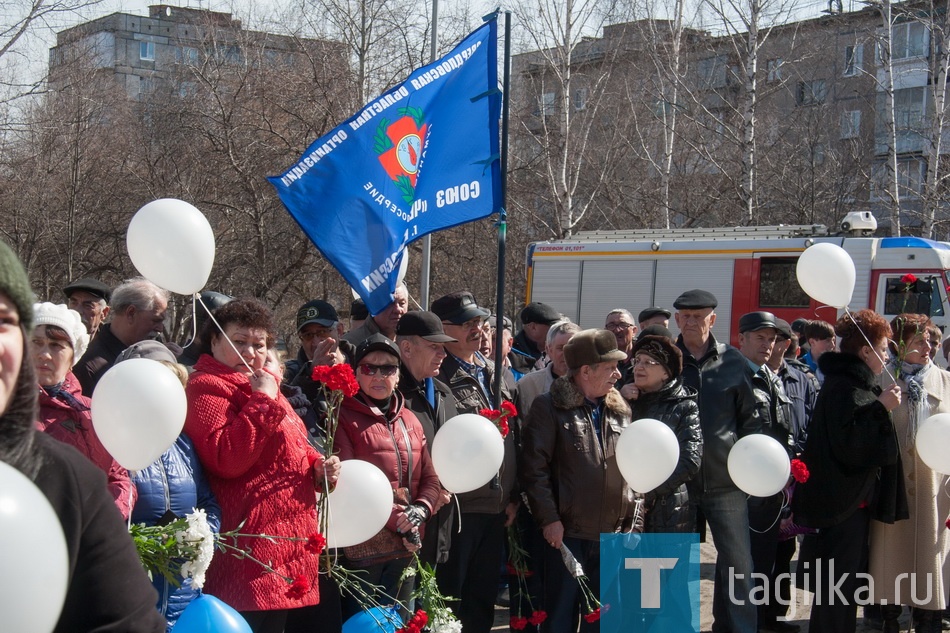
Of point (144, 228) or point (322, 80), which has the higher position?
point (322, 80)

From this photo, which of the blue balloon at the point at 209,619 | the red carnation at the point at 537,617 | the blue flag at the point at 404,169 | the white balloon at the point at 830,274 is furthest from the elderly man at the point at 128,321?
the white balloon at the point at 830,274

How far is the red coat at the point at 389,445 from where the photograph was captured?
4.45 meters

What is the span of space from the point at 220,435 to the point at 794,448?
4068mm

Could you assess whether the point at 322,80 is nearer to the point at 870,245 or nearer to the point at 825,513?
the point at 870,245

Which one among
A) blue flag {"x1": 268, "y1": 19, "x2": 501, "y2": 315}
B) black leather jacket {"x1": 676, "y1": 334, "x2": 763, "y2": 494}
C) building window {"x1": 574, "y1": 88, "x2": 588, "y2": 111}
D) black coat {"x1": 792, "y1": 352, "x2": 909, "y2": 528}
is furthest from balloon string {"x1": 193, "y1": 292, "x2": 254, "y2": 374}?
building window {"x1": 574, "y1": 88, "x2": 588, "y2": 111}

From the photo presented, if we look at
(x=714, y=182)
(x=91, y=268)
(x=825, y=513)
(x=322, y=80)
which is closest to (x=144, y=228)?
(x=825, y=513)

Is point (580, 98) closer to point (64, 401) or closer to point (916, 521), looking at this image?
point (916, 521)

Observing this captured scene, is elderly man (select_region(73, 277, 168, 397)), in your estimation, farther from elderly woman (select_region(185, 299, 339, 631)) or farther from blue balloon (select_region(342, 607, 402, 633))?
blue balloon (select_region(342, 607, 402, 633))

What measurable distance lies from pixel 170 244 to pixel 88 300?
282 centimetres

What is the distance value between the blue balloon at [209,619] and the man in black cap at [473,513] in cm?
199

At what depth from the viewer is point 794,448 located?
20.9 ft

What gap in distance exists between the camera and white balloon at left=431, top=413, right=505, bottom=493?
437cm

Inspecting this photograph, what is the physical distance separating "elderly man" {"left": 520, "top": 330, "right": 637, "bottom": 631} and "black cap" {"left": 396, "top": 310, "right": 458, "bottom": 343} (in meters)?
0.68

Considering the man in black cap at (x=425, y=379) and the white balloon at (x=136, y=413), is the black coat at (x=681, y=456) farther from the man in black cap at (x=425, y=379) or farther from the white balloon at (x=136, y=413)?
the white balloon at (x=136, y=413)
